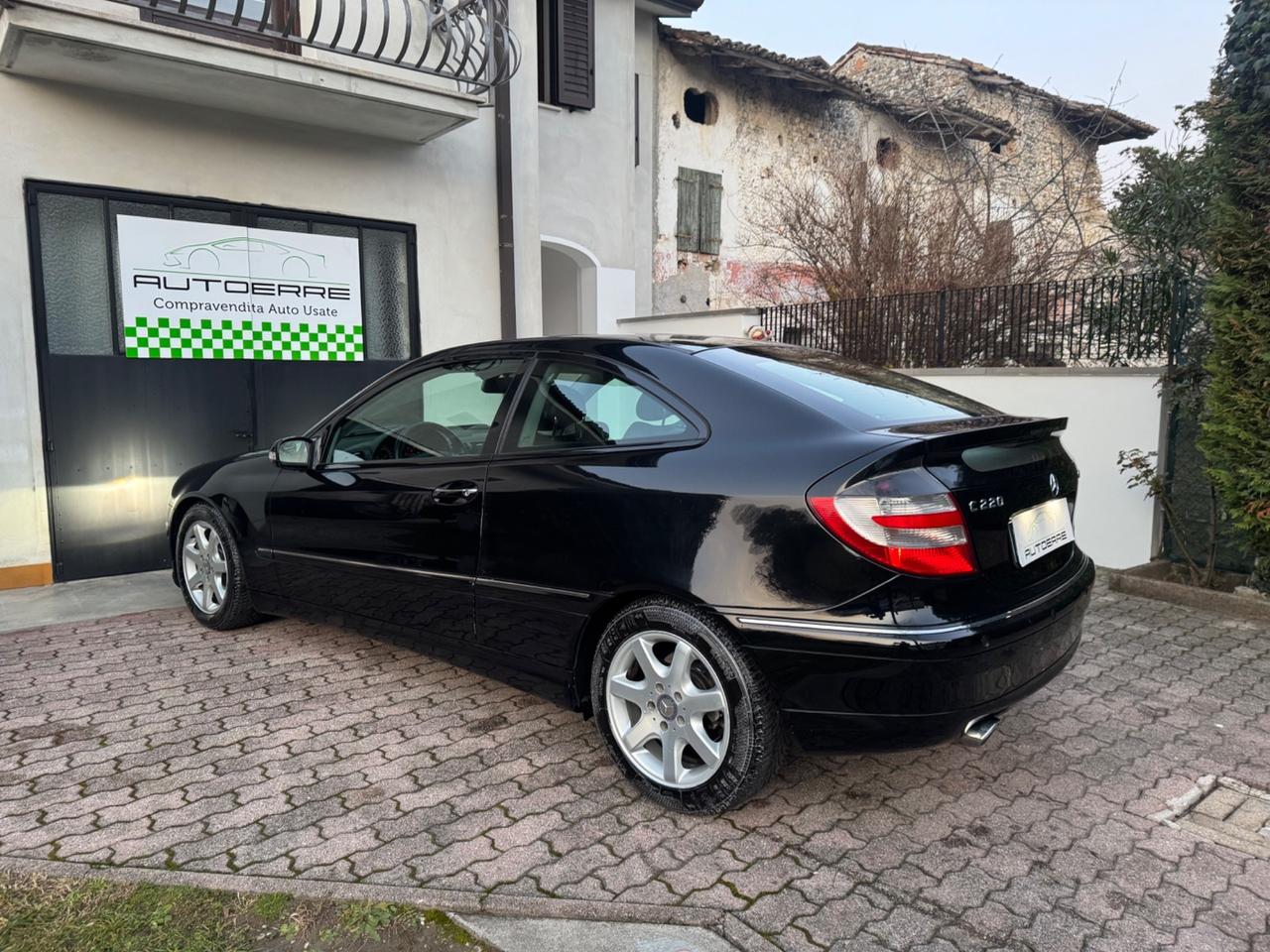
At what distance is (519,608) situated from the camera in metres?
3.24

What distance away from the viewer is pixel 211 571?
4859mm

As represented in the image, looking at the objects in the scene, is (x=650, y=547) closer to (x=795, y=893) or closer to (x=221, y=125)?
(x=795, y=893)

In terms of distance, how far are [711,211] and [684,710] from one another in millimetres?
12041

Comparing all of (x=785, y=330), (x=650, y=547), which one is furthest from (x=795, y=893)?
(x=785, y=330)

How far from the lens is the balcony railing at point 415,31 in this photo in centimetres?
656

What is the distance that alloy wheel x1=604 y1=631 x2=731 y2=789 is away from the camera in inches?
109

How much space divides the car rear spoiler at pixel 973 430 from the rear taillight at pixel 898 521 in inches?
7.2

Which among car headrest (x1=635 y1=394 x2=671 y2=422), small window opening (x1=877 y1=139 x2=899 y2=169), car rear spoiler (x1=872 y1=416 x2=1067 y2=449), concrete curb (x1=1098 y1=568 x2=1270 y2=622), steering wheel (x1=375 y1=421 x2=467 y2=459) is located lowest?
concrete curb (x1=1098 y1=568 x2=1270 y2=622)

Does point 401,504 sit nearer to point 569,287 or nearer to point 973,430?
point 973,430

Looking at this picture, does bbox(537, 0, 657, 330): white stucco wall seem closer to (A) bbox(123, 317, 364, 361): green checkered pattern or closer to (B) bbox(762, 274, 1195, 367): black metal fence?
(B) bbox(762, 274, 1195, 367): black metal fence

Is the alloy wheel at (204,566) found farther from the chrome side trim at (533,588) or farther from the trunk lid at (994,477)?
the trunk lid at (994,477)

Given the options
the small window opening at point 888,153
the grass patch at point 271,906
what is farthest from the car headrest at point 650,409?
the small window opening at point 888,153

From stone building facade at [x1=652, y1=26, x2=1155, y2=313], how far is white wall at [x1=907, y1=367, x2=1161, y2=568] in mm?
5145

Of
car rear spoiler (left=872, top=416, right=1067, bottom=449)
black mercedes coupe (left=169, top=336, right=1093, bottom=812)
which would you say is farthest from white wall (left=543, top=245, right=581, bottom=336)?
car rear spoiler (left=872, top=416, right=1067, bottom=449)
